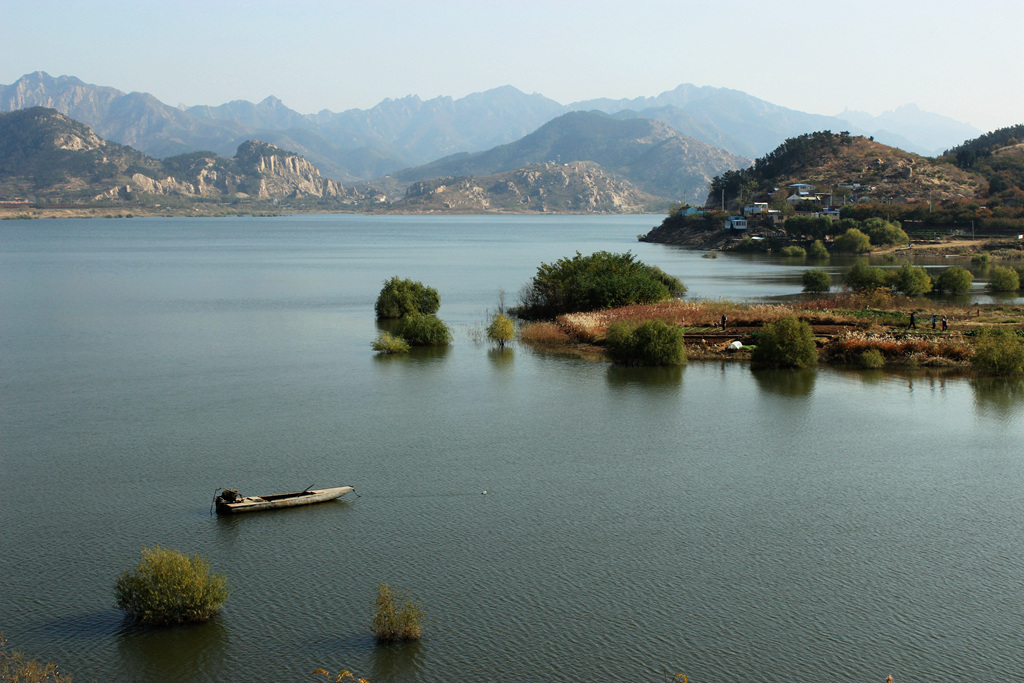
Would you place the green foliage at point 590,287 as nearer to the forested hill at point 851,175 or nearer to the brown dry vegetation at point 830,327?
the brown dry vegetation at point 830,327

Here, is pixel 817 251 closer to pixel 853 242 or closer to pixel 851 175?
pixel 853 242

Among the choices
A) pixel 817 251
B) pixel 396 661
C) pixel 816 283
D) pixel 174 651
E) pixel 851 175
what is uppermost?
pixel 851 175

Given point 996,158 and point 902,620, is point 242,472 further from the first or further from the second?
point 996,158

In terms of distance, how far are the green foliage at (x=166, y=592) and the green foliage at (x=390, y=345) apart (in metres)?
28.0

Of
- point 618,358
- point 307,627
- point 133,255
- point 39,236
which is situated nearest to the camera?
point 307,627

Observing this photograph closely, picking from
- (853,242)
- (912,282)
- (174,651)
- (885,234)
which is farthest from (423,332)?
(885,234)

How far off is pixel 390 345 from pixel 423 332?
8.55 ft

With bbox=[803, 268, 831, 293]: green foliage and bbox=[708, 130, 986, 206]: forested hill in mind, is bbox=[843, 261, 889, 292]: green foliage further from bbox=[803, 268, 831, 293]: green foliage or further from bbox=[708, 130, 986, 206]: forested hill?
bbox=[708, 130, 986, 206]: forested hill

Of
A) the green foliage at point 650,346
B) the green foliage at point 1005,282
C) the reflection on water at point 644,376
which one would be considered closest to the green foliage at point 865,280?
the green foliage at point 1005,282

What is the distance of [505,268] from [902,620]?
270ft

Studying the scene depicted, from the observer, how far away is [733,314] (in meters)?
48.0

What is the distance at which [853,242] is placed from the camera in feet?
374

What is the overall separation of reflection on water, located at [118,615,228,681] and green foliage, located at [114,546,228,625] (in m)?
0.23

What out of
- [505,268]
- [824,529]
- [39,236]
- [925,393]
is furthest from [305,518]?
[39,236]
